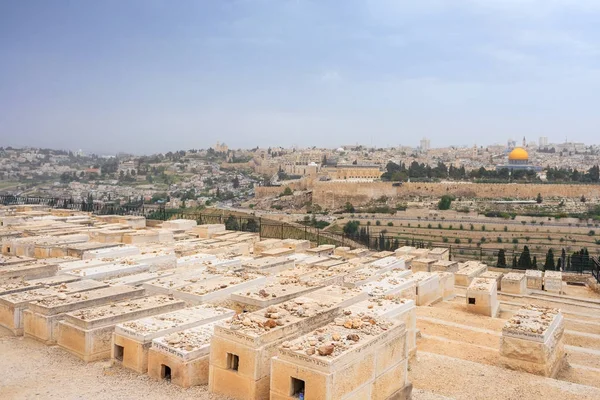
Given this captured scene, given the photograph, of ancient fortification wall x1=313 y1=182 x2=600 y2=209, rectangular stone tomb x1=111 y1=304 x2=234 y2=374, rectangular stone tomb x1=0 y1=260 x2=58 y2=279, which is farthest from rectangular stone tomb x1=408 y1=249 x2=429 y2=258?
ancient fortification wall x1=313 y1=182 x2=600 y2=209

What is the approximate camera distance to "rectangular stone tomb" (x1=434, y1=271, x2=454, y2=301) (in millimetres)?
13516

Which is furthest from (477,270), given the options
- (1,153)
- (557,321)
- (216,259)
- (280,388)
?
(1,153)

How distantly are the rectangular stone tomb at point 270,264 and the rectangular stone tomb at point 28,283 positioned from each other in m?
4.00

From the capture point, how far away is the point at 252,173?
103 m

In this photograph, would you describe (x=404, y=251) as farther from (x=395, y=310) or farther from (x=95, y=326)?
(x=95, y=326)

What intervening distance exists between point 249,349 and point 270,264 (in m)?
6.62

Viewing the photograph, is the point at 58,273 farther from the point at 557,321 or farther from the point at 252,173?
the point at 252,173

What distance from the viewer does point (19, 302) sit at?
9.21 meters

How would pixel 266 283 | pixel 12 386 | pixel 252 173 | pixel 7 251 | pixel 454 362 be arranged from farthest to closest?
pixel 252 173 → pixel 7 251 → pixel 266 283 → pixel 454 362 → pixel 12 386

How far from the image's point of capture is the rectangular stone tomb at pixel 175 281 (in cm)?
1026

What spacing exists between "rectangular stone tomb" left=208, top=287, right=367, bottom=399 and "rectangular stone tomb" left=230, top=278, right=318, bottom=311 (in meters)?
1.45

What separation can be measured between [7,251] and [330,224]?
98.4ft

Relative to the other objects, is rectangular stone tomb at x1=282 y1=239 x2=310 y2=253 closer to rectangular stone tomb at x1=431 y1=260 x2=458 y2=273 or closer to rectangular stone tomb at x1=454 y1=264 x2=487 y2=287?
rectangular stone tomb at x1=431 y1=260 x2=458 y2=273

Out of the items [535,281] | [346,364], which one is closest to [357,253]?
[535,281]
